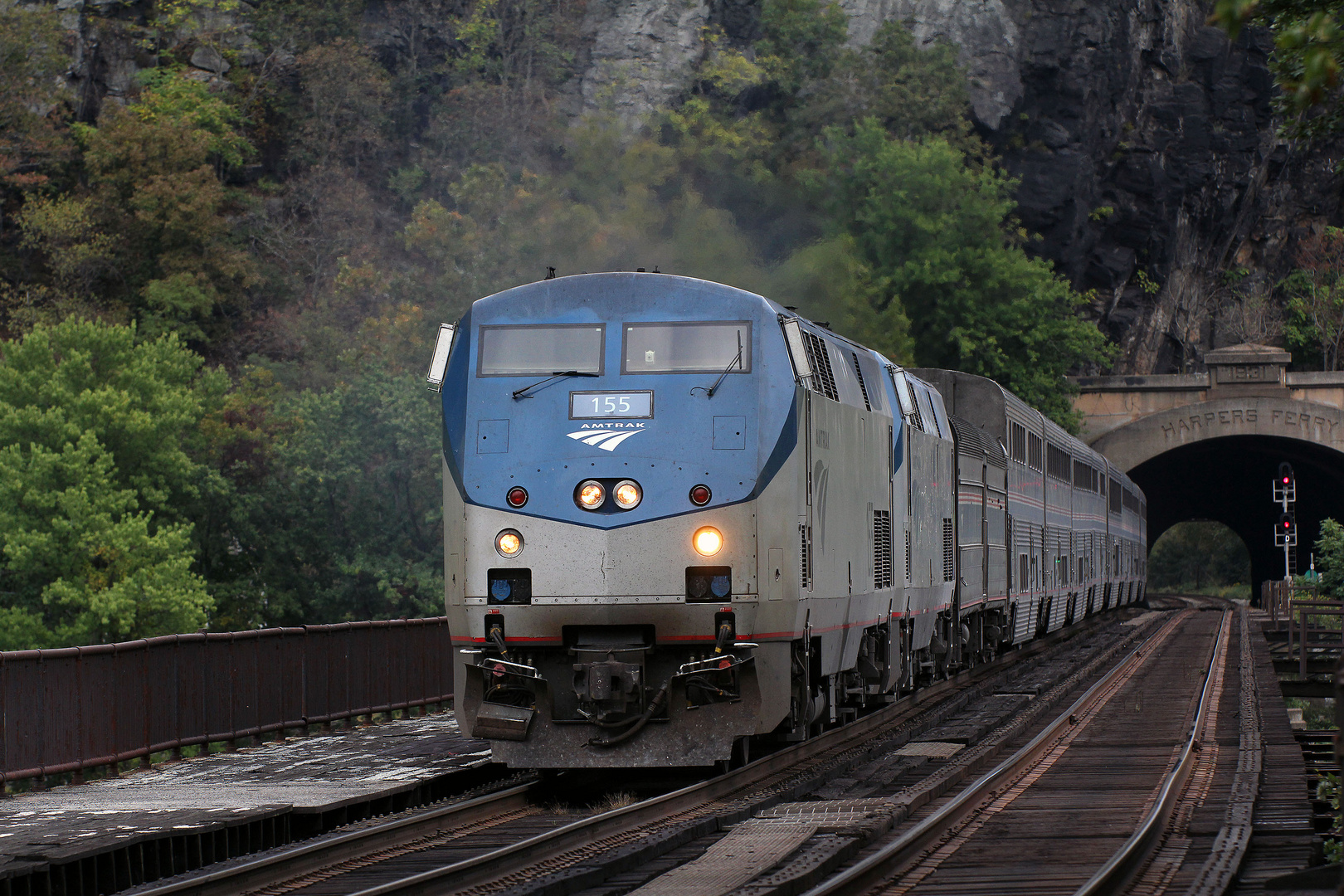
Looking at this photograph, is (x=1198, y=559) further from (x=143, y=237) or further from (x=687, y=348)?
(x=687, y=348)

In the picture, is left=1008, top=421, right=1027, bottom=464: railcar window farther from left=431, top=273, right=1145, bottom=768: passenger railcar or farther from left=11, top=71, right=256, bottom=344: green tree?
left=11, top=71, right=256, bottom=344: green tree

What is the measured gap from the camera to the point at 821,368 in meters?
14.1

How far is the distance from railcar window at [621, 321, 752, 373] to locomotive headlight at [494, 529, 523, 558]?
1619mm

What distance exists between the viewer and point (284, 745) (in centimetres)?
1656

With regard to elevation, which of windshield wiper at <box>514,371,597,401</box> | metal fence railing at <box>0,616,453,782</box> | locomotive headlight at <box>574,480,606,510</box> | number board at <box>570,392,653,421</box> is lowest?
metal fence railing at <box>0,616,453,782</box>

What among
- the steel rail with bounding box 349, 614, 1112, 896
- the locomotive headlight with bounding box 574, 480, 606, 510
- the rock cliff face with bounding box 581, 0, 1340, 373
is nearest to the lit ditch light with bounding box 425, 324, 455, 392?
the locomotive headlight with bounding box 574, 480, 606, 510

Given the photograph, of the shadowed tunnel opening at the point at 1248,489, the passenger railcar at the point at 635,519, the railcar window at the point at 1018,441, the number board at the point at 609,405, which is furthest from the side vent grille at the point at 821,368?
the shadowed tunnel opening at the point at 1248,489

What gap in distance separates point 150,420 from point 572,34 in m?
45.0

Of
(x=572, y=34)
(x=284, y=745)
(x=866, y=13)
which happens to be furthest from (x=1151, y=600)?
(x=284, y=745)

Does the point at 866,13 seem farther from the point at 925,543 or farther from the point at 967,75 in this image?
the point at 925,543

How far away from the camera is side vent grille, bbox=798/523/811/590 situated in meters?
12.9

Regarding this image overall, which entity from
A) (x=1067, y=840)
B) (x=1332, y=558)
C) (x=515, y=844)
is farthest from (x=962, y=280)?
(x=515, y=844)

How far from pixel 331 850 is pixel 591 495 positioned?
3.62 meters

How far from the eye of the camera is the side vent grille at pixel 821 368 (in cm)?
1366
